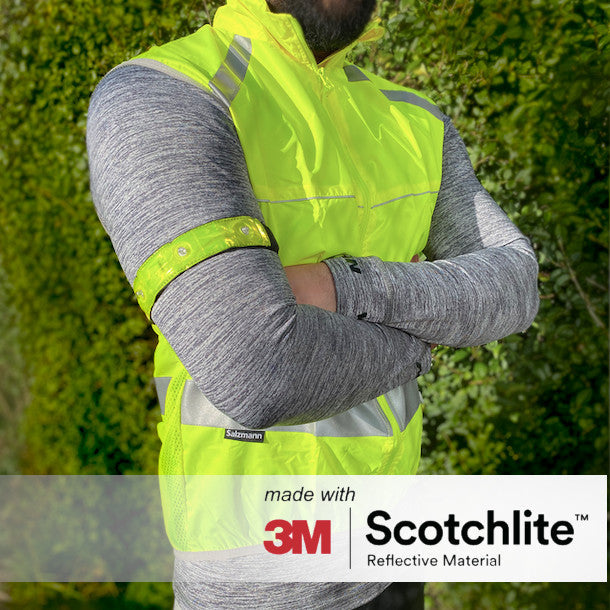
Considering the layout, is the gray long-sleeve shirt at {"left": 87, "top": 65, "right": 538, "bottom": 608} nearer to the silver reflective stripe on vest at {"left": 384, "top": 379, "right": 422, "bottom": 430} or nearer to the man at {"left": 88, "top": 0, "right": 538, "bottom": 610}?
the man at {"left": 88, "top": 0, "right": 538, "bottom": 610}

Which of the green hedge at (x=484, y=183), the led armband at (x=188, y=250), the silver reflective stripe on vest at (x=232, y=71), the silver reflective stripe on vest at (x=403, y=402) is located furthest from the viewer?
the green hedge at (x=484, y=183)

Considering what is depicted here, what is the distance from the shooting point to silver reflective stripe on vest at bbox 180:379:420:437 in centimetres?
110

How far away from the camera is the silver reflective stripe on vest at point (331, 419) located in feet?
3.60

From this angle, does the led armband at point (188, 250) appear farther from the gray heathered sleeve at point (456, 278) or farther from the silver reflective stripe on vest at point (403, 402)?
the silver reflective stripe on vest at point (403, 402)

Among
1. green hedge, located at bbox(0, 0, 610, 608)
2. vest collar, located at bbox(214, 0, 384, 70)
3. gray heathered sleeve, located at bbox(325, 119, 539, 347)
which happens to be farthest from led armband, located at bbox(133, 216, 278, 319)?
green hedge, located at bbox(0, 0, 610, 608)

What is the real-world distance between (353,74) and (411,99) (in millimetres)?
155

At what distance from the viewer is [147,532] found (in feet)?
8.13

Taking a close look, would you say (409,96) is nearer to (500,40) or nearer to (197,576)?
(500,40)

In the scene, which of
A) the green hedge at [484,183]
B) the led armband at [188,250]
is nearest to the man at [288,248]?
the led armband at [188,250]

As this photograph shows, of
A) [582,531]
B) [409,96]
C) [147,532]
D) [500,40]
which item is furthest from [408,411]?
[147,532]

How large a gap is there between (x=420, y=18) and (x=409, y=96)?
0.91 metres

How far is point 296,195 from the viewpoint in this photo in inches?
41.6

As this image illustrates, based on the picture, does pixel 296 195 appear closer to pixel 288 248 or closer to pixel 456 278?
pixel 288 248

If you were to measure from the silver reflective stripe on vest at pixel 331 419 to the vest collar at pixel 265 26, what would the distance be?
0.65m
